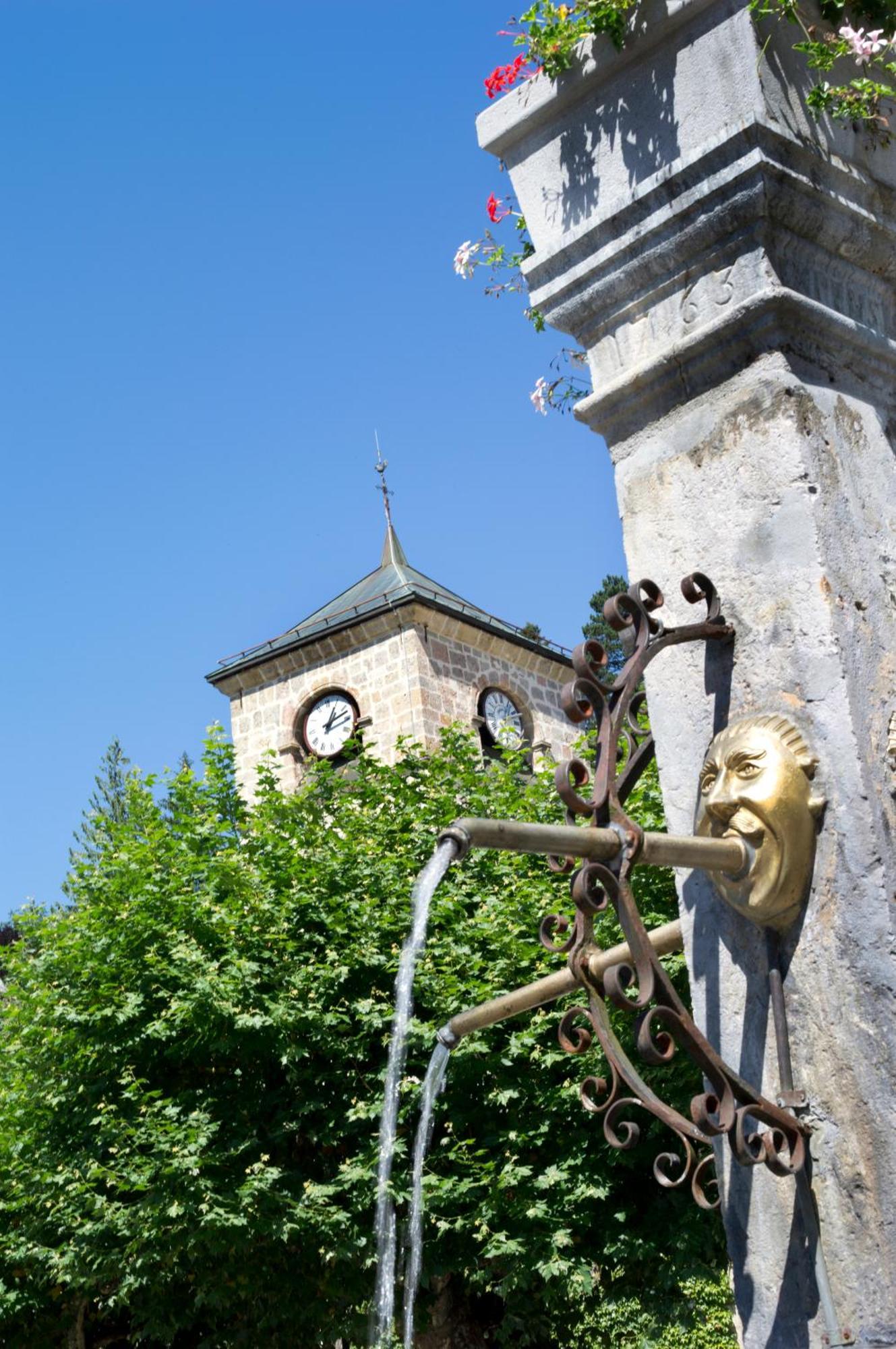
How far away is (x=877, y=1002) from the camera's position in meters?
2.32

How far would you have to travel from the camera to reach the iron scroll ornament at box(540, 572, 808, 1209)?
225 cm

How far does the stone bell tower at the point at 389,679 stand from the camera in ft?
104

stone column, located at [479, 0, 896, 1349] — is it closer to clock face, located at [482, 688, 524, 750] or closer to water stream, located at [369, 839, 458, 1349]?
water stream, located at [369, 839, 458, 1349]

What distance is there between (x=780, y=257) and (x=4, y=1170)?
13024mm

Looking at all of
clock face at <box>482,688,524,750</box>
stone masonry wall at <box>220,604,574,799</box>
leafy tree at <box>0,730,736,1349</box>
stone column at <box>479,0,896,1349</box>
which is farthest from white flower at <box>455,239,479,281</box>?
clock face at <box>482,688,524,750</box>

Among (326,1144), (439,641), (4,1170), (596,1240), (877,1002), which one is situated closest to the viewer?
(877,1002)

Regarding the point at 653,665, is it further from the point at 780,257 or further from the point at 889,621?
the point at 780,257

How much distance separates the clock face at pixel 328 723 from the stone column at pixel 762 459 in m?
29.0

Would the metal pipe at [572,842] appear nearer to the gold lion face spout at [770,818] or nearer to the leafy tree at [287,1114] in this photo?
the gold lion face spout at [770,818]

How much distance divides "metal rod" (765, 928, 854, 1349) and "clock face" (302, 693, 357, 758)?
29.5 meters

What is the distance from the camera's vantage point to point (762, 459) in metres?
2.72

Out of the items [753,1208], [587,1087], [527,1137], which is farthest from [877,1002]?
[527,1137]

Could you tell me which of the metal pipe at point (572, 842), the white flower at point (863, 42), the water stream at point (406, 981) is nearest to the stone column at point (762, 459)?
the white flower at point (863, 42)

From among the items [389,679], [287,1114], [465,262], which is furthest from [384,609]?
[465,262]
